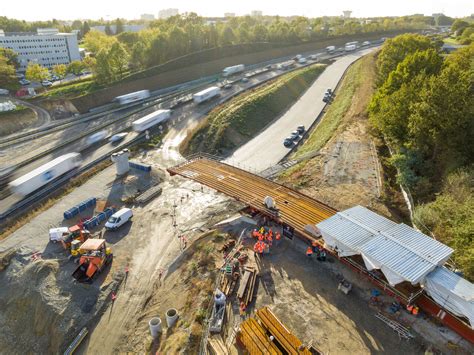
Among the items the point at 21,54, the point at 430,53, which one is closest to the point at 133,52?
the point at 21,54

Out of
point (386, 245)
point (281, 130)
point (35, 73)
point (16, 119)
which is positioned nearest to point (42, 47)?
point (35, 73)

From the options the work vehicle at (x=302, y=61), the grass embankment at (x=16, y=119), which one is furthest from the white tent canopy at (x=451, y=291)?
the work vehicle at (x=302, y=61)

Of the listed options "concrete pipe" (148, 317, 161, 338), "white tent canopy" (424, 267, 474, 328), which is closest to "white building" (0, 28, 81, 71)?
"concrete pipe" (148, 317, 161, 338)

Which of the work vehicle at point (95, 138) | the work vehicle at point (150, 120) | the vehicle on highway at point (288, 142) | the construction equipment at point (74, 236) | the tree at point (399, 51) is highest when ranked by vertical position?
the tree at point (399, 51)

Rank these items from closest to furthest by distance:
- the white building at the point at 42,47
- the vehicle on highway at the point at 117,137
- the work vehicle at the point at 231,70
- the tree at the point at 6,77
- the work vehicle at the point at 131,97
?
the vehicle on highway at the point at 117,137
the work vehicle at the point at 131,97
the tree at the point at 6,77
the work vehicle at the point at 231,70
the white building at the point at 42,47

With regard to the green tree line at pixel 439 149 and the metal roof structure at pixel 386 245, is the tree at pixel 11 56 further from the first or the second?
the metal roof structure at pixel 386 245

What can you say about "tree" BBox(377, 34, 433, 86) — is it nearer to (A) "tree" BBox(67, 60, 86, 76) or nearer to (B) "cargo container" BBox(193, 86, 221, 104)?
(B) "cargo container" BBox(193, 86, 221, 104)

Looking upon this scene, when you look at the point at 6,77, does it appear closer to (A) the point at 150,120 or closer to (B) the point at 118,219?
(A) the point at 150,120
